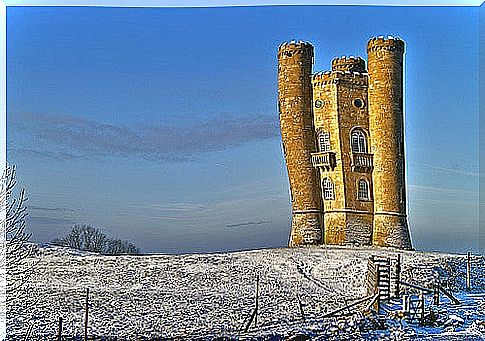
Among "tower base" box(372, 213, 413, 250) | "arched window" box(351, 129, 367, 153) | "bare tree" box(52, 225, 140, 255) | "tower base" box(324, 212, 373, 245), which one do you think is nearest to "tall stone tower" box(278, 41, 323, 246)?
"tower base" box(324, 212, 373, 245)

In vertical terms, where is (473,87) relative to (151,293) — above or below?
above

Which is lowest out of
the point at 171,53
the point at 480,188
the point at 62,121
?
the point at 480,188

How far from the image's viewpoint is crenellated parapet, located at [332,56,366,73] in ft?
31.0

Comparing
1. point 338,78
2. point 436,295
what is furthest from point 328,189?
point 436,295

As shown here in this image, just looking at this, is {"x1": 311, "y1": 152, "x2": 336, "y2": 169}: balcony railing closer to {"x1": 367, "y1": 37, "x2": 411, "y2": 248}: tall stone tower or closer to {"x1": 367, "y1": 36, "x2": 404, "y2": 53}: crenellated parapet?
{"x1": 367, "y1": 37, "x2": 411, "y2": 248}: tall stone tower

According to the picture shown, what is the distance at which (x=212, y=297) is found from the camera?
839cm

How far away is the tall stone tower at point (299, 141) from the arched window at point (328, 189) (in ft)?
0.26

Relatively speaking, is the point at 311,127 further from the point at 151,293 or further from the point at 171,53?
the point at 151,293

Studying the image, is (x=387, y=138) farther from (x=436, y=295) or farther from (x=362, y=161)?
(x=436, y=295)

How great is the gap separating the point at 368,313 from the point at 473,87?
2955 mm

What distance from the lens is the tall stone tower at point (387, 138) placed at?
945cm

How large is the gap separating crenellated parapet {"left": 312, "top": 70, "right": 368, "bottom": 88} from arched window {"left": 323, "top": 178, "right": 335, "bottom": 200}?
1.07m

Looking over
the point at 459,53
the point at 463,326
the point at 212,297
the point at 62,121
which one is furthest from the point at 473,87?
the point at 62,121

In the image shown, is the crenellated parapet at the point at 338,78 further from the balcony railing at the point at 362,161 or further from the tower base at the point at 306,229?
the tower base at the point at 306,229
